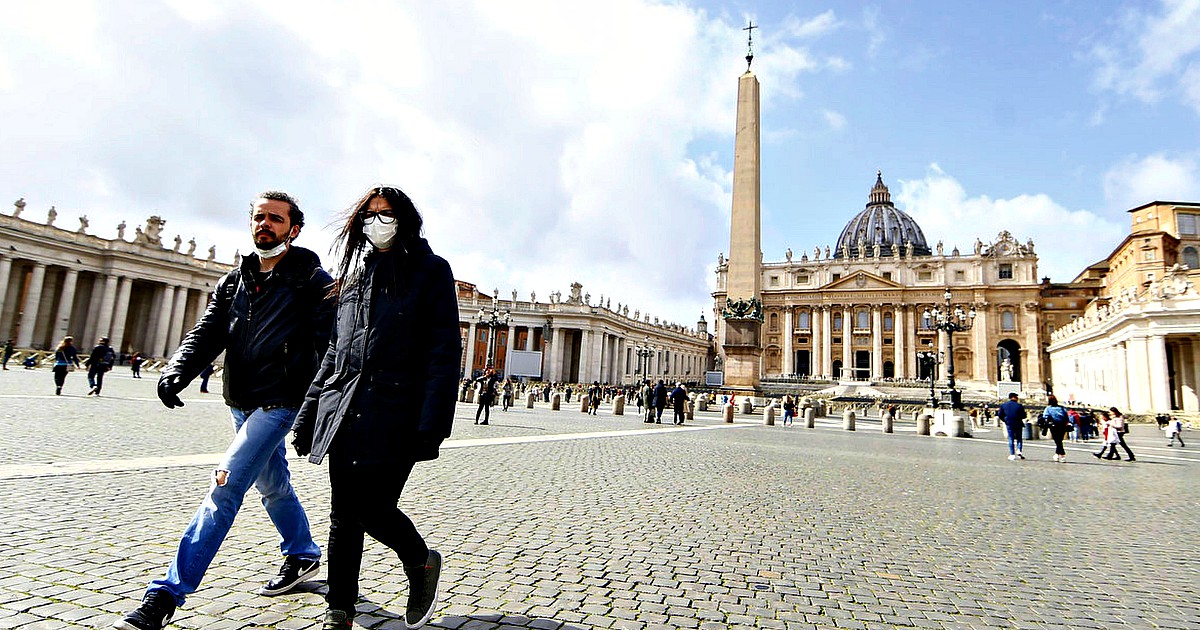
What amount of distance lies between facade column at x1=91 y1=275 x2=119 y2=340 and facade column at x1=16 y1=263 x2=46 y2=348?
4255 mm

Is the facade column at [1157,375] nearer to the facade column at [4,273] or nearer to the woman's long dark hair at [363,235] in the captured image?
the woman's long dark hair at [363,235]

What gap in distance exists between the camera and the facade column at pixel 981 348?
71812mm

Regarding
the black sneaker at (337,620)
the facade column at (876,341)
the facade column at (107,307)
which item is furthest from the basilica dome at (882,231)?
the black sneaker at (337,620)

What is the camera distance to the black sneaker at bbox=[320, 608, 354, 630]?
236 cm

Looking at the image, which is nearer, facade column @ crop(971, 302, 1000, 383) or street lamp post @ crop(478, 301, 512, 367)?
street lamp post @ crop(478, 301, 512, 367)

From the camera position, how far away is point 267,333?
3025mm

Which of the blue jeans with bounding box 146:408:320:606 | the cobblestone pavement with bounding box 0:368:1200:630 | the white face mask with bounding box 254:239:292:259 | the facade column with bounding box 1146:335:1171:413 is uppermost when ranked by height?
the facade column with bounding box 1146:335:1171:413

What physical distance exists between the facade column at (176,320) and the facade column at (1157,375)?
71891 mm

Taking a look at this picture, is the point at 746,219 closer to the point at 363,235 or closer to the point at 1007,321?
the point at 363,235

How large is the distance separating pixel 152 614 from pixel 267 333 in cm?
128

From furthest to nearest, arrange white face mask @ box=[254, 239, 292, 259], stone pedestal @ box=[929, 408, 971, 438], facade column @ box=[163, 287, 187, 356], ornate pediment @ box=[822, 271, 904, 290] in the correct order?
ornate pediment @ box=[822, 271, 904, 290]
facade column @ box=[163, 287, 187, 356]
stone pedestal @ box=[929, 408, 971, 438]
white face mask @ box=[254, 239, 292, 259]

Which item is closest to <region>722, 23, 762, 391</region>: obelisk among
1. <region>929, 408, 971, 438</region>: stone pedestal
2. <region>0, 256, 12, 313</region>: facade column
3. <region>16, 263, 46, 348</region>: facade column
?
<region>929, 408, 971, 438</region>: stone pedestal

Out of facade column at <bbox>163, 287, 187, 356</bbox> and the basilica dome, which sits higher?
the basilica dome

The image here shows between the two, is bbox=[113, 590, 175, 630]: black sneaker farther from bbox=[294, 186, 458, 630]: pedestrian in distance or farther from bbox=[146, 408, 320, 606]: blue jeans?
bbox=[294, 186, 458, 630]: pedestrian in distance
